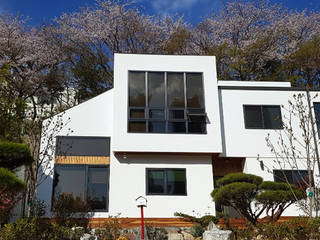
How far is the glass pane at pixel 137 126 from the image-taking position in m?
12.0

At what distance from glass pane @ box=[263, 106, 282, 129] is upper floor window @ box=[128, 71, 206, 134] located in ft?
8.38

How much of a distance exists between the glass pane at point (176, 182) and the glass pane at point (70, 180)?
9.58ft

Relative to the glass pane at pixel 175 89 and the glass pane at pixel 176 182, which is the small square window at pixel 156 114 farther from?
the glass pane at pixel 176 182

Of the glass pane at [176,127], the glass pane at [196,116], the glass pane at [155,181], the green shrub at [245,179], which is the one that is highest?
the glass pane at [196,116]

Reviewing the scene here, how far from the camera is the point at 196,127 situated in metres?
12.2

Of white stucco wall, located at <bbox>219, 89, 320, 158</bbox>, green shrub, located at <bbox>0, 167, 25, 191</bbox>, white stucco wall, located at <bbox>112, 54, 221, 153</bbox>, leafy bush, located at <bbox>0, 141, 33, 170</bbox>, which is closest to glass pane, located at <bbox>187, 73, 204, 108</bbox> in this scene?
white stucco wall, located at <bbox>112, 54, 221, 153</bbox>

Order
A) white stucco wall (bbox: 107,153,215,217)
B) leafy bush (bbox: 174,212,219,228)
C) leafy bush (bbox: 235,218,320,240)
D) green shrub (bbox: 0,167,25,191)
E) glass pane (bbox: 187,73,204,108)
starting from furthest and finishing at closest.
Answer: glass pane (bbox: 187,73,204,108)
white stucco wall (bbox: 107,153,215,217)
leafy bush (bbox: 174,212,219,228)
leafy bush (bbox: 235,218,320,240)
green shrub (bbox: 0,167,25,191)

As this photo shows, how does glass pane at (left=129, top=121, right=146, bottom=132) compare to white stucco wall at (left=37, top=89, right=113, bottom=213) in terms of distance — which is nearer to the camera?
glass pane at (left=129, top=121, right=146, bottom=132)

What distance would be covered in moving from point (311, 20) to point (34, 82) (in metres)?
18.3

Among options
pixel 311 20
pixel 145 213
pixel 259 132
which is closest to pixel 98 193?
pixel 145 213

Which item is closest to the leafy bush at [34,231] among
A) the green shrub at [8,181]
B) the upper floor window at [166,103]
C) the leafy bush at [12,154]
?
the green shrub at [8,181]

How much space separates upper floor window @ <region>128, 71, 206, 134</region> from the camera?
12070mm

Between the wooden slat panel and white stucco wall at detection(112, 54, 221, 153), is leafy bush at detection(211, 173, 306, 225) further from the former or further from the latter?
the wooden slat panel

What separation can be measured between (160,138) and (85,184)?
9.82 feet
